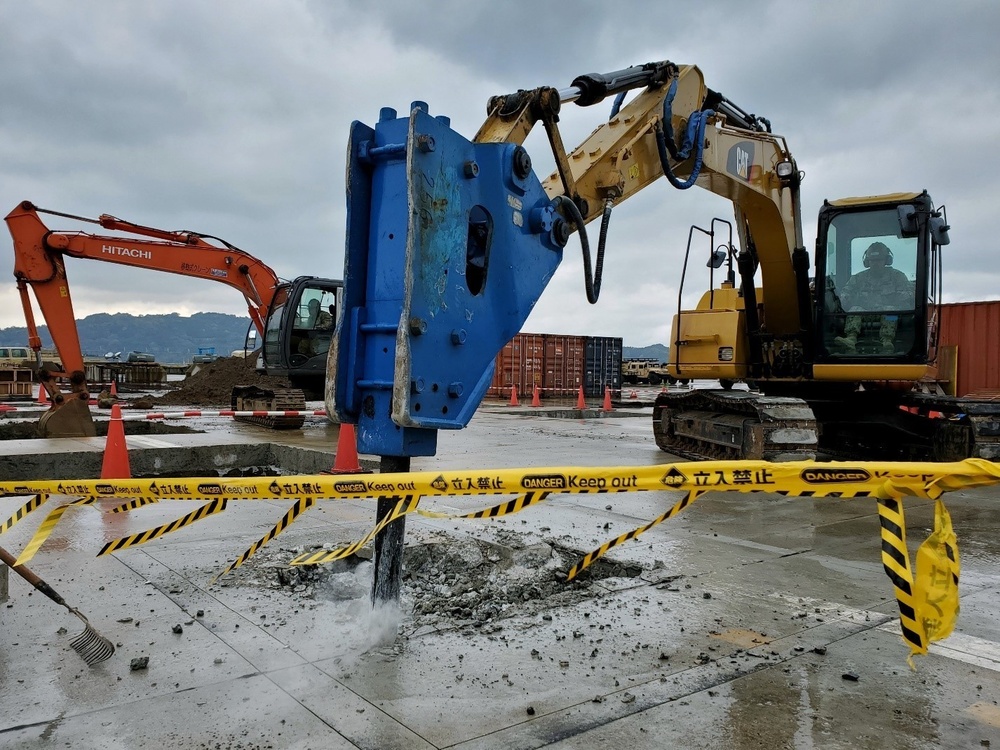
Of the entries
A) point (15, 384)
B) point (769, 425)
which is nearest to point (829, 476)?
point (769, 425)

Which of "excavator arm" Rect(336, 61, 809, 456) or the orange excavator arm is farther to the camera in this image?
the orange excavator arm

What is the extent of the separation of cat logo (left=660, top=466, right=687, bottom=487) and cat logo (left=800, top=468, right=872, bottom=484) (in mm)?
403

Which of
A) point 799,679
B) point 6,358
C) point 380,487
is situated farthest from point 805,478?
point 6,358

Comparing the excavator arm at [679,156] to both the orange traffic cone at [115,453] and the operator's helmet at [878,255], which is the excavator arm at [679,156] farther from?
the orange traffic cone at [115,453]

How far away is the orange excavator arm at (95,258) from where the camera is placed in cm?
1362

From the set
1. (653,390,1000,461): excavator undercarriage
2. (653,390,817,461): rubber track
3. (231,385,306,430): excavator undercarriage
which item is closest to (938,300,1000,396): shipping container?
(653,390,1000,461): excavator undercarriage

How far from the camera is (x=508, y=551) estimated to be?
5.09 metres

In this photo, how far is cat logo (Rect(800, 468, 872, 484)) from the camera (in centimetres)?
255

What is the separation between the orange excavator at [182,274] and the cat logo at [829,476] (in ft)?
41.8

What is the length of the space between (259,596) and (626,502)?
13.0 ft

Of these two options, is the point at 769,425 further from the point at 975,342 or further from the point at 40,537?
the point at 40,537

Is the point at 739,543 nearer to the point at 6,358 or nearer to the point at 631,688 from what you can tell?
the point at 631,688

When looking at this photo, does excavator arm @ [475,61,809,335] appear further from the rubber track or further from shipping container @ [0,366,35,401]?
shipping container @ [0,366,35,401]

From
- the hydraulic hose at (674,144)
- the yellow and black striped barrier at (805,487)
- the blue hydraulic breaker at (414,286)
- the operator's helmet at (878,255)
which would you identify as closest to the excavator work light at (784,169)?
the operator's helmet at (878,255)
